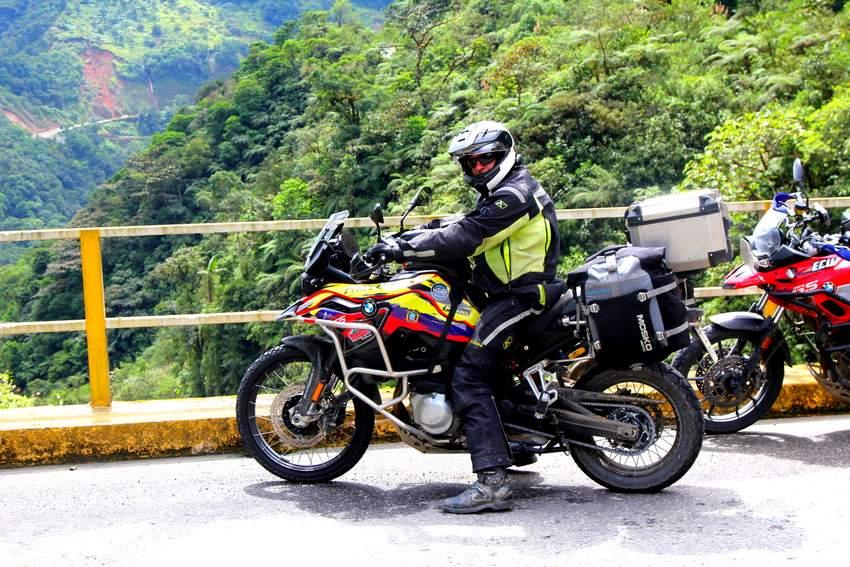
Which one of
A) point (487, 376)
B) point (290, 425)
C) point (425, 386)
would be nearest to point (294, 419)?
point (290, 425)

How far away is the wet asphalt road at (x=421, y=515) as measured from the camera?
4410 mm

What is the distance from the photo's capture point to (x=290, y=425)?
224 inches

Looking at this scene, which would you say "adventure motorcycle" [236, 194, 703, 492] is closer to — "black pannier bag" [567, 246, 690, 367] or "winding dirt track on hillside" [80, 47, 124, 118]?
"black pannier bag" [567, 246, 690, 367]

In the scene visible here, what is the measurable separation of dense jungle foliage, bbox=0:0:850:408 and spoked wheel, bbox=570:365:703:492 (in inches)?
694

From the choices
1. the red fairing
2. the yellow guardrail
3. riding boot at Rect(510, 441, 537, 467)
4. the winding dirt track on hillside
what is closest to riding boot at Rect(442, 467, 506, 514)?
riding boot at Rect(510, 441, 537, 467)

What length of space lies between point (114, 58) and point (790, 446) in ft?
591

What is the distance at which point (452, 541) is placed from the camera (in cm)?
461

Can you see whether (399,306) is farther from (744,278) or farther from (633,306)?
(744,278)

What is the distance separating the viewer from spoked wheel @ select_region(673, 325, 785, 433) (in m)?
6.42

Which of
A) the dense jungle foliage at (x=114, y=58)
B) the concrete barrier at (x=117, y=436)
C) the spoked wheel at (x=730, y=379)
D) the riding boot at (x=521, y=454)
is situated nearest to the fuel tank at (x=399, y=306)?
the riding boot at (x=521, y=454)

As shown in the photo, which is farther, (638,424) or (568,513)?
(638,424)

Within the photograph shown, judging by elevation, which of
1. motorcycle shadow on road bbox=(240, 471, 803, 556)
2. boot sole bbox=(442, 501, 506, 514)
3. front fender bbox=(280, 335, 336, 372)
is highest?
front fender bbox=(280, 335, 336, 372)

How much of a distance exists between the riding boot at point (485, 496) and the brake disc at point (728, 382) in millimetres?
1837

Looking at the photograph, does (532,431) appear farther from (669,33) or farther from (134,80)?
(134,80)
